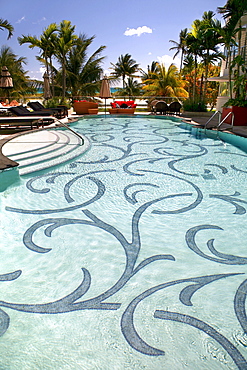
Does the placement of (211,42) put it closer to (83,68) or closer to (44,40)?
(83,68)

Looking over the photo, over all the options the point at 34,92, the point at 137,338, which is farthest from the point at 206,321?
the point at 34,92

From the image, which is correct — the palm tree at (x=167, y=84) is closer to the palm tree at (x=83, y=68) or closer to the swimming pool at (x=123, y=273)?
the palm tree at (x=83, y=68)

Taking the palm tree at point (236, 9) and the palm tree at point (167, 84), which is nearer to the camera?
the palm tree at point (236, 9)

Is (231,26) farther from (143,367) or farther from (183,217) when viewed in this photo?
(143,367)

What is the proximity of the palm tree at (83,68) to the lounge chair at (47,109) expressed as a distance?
965 cm

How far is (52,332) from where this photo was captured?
1.68 metres

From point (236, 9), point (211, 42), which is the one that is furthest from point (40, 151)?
point (211, 42)

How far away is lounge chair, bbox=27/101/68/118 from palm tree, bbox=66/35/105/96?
31.7 feet

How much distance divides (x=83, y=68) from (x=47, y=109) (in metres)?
12.1

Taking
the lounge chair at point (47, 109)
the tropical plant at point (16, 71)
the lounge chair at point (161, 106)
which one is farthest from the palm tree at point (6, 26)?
the tropical plant at point (16, 71)

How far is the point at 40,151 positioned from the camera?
598cm

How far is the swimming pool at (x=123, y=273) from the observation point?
5.14 ft

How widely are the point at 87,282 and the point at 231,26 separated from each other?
12.9 meters

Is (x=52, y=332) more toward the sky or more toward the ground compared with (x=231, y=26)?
more toward the ground
